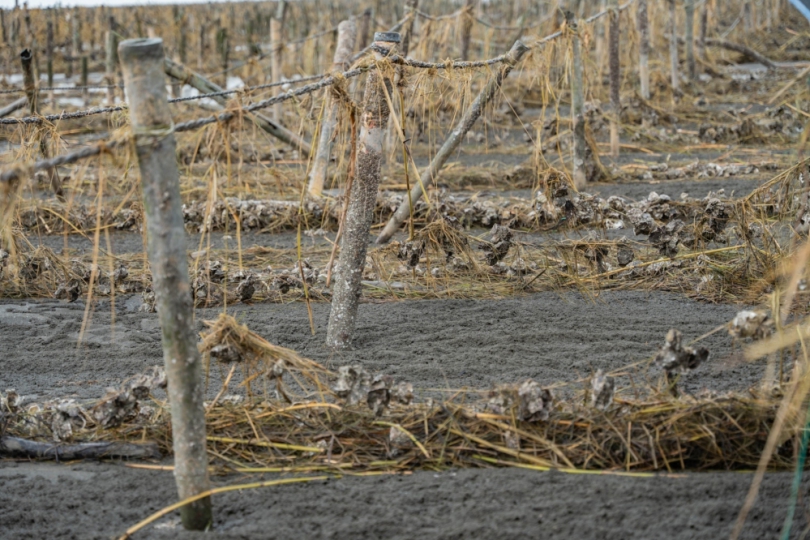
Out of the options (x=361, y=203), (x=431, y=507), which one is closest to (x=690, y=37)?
(x=361, y=203)

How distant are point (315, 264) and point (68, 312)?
68.4 inches

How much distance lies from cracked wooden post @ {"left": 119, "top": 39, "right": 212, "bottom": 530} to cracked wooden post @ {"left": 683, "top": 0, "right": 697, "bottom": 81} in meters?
13.7

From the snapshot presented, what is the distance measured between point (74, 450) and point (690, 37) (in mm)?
14401

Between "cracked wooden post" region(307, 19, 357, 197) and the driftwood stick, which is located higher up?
"cracked wooden post" region(307, 19, 357, 197)

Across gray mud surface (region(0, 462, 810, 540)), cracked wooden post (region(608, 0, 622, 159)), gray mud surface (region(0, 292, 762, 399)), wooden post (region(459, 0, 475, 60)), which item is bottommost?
gray mud surface (region(0, 462, 810, 540))

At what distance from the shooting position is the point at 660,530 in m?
2.66

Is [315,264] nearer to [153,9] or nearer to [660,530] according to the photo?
[660,530]

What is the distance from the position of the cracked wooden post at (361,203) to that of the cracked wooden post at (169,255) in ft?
5.79

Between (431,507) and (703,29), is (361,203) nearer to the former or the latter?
(431,507)

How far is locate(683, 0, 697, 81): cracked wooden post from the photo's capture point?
14.9 meters

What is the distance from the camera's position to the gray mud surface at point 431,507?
2.70m

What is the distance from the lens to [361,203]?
452 cm

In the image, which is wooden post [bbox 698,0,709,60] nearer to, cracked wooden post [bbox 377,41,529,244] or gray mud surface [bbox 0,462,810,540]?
cracked wooden post [bbox 377,41,529,244]

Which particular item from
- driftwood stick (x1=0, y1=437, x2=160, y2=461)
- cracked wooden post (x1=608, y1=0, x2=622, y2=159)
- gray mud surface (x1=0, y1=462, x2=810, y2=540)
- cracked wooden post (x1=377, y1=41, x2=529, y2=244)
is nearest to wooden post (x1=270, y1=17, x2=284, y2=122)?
cracked wooden post (x1=608, y1=0, x2=622, y2=159)
